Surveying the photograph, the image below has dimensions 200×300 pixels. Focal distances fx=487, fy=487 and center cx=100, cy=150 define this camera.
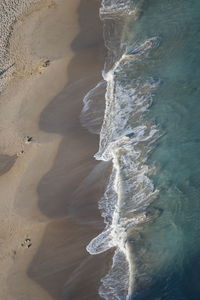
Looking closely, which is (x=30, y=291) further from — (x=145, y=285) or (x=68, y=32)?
(x=68, y=32)

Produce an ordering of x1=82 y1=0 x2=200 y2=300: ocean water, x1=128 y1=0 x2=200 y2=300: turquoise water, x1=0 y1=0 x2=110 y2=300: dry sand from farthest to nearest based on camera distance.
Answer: x1=0 y1=0 x2=110 y2=300: dry sand → x1=82 y1=0 x2=200 y2=300: ocean water → x1=128 y1=0 x2=200 y2=300: turquoise water

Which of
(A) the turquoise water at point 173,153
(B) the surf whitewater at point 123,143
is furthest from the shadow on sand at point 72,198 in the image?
(A) the turquoise water at point 173,153

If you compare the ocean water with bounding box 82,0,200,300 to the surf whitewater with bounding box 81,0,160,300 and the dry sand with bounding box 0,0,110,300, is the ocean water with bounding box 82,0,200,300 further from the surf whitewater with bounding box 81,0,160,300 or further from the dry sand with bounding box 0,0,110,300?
the dry sand with bounding box 0,0,110,300

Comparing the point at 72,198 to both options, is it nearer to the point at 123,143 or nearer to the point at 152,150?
the point at 123,143

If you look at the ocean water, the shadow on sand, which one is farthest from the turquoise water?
the shadow on sand

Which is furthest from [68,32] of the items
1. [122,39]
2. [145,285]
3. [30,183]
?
[145,285]

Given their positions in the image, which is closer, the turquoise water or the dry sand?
the turquoise water
